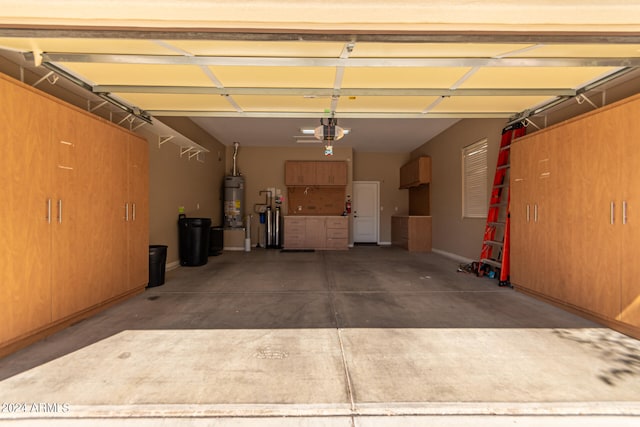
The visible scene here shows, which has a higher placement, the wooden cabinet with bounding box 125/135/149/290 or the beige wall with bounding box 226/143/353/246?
the beige wall with bounding box 226/143/353/246

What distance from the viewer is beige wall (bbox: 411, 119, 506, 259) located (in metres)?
5.33

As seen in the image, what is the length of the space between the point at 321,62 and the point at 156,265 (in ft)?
11.2

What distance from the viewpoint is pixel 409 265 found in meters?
5.88

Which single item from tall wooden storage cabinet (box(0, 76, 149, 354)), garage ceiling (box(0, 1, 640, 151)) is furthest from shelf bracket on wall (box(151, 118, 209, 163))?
tall wooden storage cabinet (box(0, 76, 149, 354))

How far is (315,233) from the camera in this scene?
8.18 meters

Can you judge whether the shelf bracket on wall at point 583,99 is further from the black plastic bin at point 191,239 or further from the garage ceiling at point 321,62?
the black plastic bin at point 191,239

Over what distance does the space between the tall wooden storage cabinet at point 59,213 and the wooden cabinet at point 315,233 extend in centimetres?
471

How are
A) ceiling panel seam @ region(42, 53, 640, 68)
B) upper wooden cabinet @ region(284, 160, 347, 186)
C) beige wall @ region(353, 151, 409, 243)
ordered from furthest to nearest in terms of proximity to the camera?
beige wall @ region(353, 151, 409, 243)
upper wooden cabinet @ region(284, 160, 347, 186)
ceiling panel seam @ region(42, 53, 640, 68)

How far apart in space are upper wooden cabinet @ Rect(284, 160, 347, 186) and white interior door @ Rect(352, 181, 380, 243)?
1.31m

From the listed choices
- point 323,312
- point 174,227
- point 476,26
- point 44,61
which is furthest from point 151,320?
point 476,26

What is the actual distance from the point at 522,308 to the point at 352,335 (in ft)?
6.72

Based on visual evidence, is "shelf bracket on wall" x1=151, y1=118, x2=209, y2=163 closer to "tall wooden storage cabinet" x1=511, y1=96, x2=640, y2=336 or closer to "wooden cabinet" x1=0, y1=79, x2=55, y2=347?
"wooden cabinet" x1=0, y1=79, x2=55, y2=347

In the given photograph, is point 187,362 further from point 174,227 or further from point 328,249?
point 328,249

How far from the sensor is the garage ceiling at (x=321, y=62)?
73.5 inches
